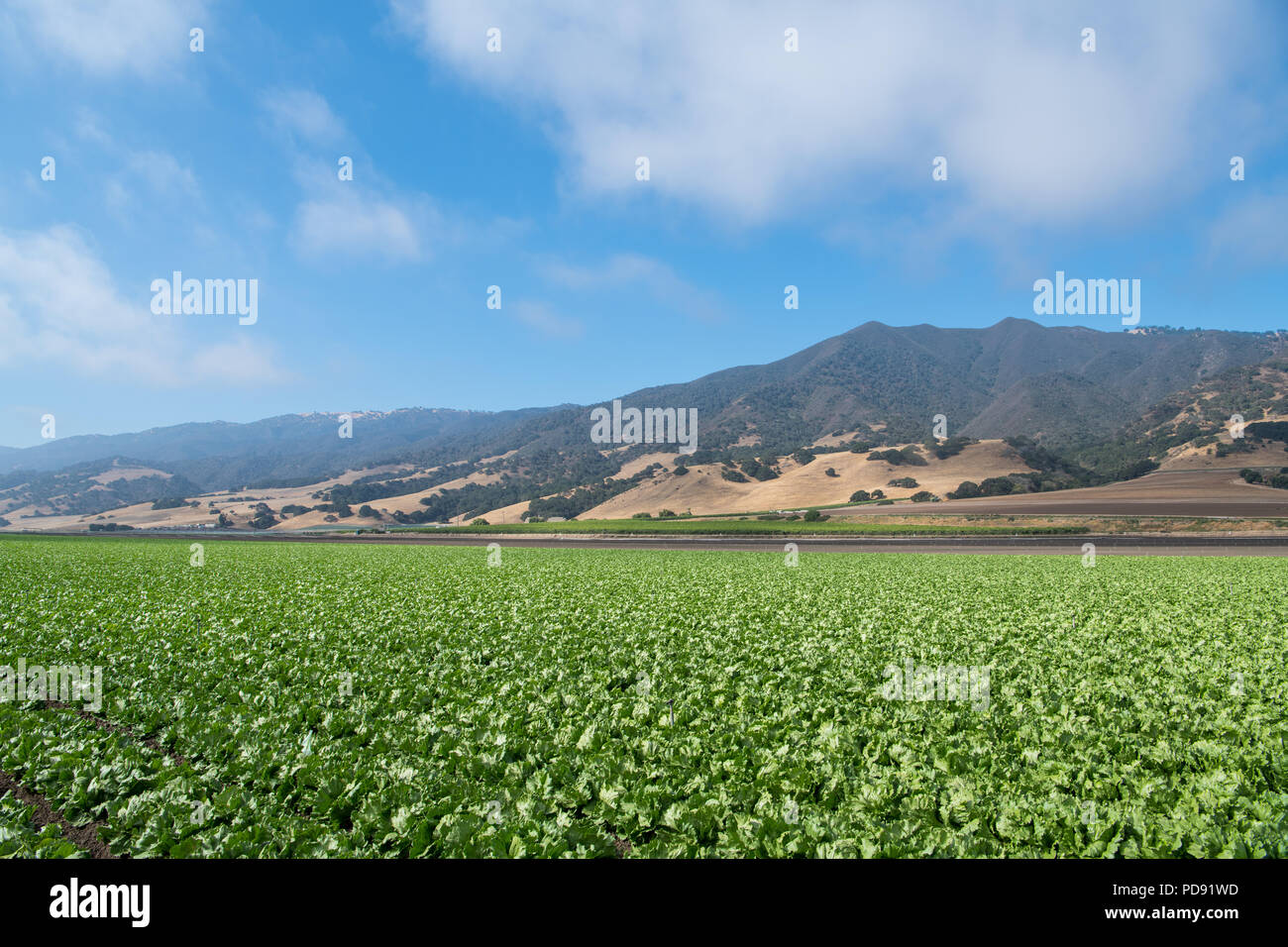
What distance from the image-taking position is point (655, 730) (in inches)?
338

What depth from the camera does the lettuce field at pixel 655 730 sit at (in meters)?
5.86

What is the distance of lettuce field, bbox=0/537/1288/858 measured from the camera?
5.86m

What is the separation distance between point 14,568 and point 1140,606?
51569 mm
